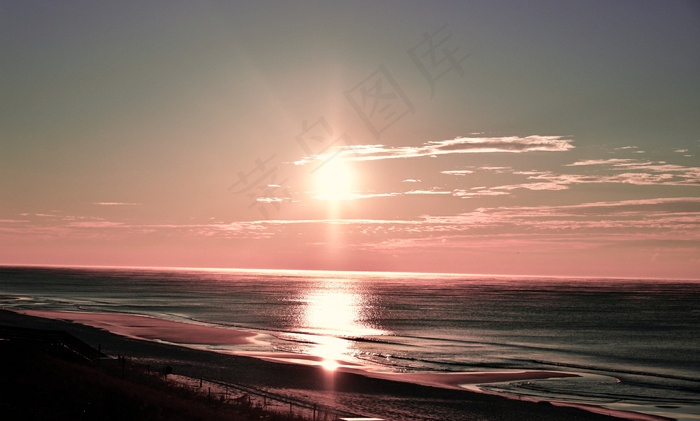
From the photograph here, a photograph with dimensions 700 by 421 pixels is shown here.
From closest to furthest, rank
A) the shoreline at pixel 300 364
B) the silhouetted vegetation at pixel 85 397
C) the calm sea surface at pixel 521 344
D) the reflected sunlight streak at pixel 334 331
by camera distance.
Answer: the silhouetted vegetation at pixel 85 397 → the shoreline at pixel 300 364 → the calm sea surface at pixel 521 344 → the reflected sunlight streak at pixel 334 331

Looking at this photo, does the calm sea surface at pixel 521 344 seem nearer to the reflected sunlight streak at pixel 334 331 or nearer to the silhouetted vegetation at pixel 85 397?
the reflected sunlight streak at pixel 334 331

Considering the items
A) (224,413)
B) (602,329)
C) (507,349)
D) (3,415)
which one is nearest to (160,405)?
(224,413)

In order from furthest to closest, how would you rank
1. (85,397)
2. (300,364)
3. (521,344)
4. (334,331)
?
(334,331) < (521,344) < (300,364) < (85,397)

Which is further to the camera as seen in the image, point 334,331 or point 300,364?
point 334,331

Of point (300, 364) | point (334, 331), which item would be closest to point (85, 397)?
point (300, 364)

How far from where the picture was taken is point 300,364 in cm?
6041

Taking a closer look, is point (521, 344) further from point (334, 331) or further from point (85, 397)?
point (85, 397)

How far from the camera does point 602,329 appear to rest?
356 ft

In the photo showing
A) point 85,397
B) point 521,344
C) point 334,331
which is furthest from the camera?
point 334,331

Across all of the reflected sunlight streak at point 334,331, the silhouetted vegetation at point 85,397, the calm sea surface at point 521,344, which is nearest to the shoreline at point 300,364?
the calm sea surface at point 521,344

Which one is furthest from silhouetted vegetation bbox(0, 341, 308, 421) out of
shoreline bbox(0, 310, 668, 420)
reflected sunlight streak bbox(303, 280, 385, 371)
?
reflected sunlight streak bbox(303, 280, 385, 371)

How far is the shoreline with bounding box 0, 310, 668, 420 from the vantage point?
49.3 meters

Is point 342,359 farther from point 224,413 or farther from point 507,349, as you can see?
point 224,413

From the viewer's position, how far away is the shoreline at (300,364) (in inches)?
1942
